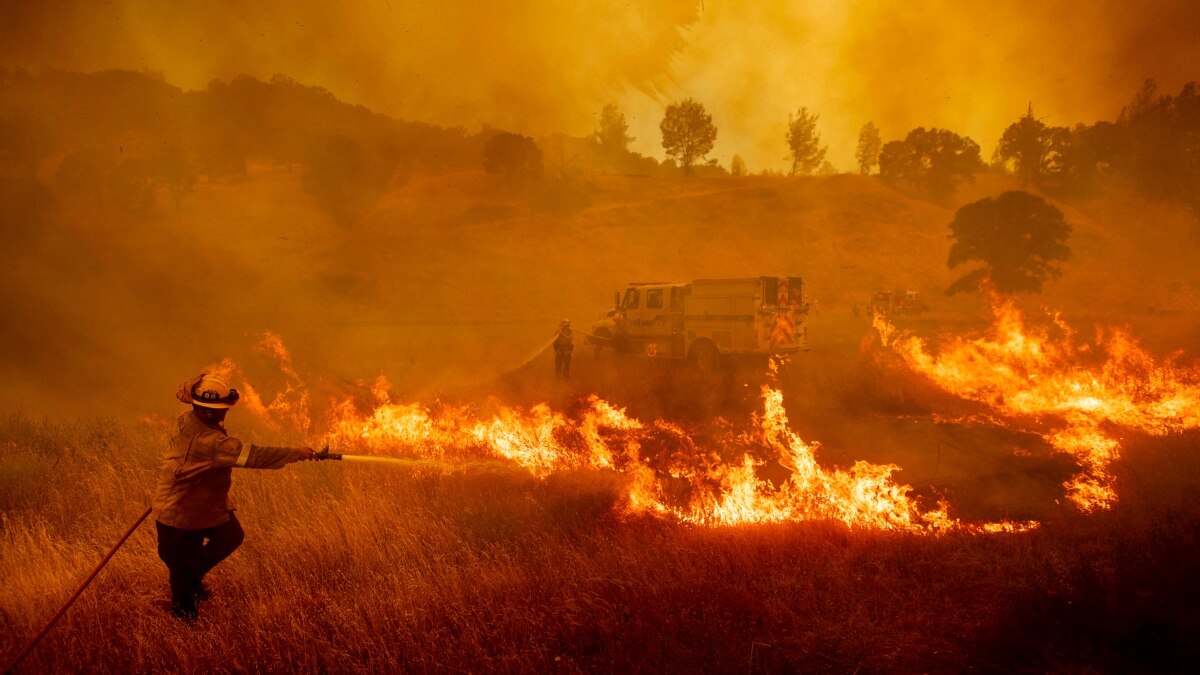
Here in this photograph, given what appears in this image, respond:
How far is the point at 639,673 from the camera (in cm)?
364

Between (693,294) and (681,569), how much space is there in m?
12.1

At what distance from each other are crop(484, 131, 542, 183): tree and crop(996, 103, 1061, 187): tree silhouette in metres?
48.4

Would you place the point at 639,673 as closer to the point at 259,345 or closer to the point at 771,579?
the point at 771,579

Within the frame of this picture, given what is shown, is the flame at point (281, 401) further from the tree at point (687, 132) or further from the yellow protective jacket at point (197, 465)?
the tree at point (687, 132)

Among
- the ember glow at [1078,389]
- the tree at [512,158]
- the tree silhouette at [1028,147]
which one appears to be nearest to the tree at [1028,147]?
the tree silhouette at [1028,147]

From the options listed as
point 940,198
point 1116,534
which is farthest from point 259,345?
point 940,198

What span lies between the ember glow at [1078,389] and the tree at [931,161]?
194ft

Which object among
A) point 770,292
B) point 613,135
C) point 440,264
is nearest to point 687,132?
point 613,135

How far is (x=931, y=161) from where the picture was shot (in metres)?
66.2

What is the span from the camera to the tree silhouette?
60688mm

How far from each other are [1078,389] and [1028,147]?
69567 millimetres

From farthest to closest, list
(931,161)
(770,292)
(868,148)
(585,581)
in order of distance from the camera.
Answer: (868,148), (931,161), (770,292), (585,581)

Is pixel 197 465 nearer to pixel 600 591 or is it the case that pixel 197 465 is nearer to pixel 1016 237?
pixel 600 591

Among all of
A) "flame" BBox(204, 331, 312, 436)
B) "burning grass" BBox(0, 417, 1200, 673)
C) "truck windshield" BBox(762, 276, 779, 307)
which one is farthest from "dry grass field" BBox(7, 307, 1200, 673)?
"truck windshield" BBox(762, 276, 779, 307)
